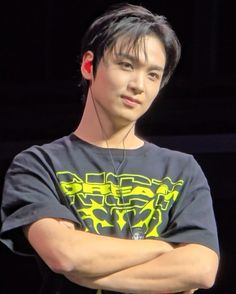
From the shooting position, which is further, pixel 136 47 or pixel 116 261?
pixel 136 47

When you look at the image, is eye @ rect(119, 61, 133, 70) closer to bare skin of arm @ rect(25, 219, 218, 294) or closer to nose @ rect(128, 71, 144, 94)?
nose @ rect(128, 71, 144, 94)

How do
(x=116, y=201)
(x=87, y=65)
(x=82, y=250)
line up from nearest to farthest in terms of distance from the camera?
(x=82, y=250)
(x=116, y=201)
(x=87, y=65)

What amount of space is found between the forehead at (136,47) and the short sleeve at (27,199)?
14.0 inches

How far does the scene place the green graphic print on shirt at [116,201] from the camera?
2.46 metres

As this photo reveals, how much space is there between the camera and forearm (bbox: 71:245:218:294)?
2.38m

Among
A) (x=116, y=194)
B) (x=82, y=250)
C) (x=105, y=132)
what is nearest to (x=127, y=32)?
(x=105, y=132)

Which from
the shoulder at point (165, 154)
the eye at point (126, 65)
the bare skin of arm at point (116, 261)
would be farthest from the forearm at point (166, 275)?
the eye at point (126, 65)

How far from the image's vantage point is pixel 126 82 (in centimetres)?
252

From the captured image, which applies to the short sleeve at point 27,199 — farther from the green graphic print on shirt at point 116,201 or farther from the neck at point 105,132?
the neck at point 105,132

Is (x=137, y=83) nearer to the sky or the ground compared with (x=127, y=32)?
nearer to the ground

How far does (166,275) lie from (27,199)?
16.4 inches

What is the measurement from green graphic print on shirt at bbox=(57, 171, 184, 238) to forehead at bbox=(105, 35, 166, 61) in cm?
33

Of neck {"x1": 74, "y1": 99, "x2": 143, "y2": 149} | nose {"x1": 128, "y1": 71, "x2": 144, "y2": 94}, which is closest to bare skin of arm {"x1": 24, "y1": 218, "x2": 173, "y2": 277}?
neck {"x1": 74, "y1": 99, "x2": 143, "y2": 149}

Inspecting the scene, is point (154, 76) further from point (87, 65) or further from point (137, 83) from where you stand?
point (87, 65)
